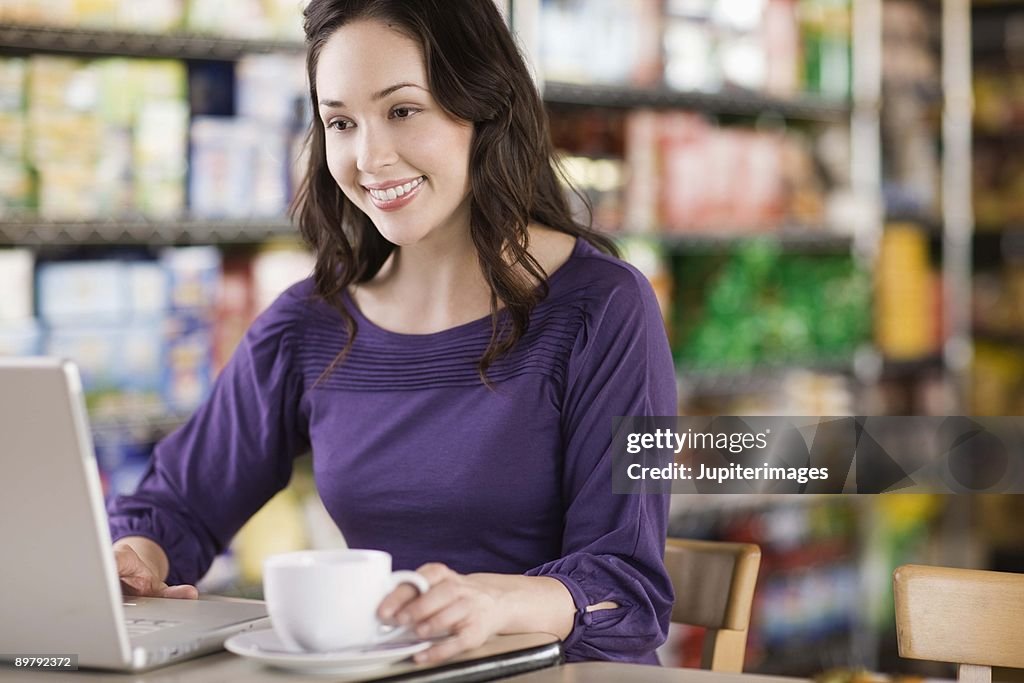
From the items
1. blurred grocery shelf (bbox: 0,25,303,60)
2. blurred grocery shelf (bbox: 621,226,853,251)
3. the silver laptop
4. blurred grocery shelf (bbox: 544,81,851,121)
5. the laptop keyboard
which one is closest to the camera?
the silver laptop

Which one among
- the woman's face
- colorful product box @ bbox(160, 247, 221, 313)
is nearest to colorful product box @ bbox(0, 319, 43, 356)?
colorful product box @ bbox(160, 247, 221, 313)

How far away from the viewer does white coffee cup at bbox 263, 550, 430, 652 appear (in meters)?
0.93

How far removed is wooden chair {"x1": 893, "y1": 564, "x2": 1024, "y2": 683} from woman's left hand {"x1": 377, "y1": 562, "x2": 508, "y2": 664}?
42cm

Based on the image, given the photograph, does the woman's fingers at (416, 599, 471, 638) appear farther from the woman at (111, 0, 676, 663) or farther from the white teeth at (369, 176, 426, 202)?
the white teeth at (369, 176, 426, 202)

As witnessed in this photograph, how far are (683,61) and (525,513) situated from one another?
204 cm

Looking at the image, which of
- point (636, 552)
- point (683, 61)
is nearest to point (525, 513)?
point (636, 552)

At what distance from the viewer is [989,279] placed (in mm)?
4055

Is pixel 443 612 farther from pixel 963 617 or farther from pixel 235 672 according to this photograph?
pixel 963 617

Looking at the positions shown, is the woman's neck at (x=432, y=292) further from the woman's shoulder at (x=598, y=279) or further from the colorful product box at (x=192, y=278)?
the colorful product box at (x=192, y=278)

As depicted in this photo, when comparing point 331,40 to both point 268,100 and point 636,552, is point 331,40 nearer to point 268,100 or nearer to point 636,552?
point 636,552

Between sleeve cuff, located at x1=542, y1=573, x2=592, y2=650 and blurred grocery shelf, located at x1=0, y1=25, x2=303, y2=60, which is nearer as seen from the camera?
sleeve cuff, located at x1=542, y1=573, x2=592, y2=650

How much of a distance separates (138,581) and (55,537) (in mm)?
394

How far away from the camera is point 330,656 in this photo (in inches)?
37.0

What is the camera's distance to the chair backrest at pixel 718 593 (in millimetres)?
1425
